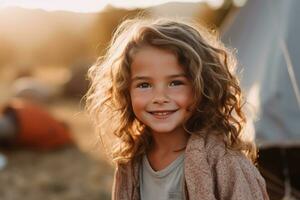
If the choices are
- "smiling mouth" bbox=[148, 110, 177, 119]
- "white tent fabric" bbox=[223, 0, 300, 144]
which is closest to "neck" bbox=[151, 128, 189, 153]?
"smiling mouth" bbox=[148, 110, 177, 119]

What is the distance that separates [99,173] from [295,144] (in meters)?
3.14

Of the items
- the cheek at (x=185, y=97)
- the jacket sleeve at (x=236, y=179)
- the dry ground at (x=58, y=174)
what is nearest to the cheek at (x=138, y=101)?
the cheek at (x=185, y=97)

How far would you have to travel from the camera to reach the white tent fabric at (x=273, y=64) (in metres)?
3.67

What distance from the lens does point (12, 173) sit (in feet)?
21.1

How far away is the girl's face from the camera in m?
2.14

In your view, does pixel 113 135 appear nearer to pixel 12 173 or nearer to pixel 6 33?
pixel 12 173

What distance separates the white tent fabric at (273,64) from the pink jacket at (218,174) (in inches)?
61.9

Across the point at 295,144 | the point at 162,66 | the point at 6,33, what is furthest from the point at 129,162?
the point at 6,33

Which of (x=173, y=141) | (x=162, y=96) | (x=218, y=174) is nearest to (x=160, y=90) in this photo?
(x=162, y=96)

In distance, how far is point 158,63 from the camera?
2141 millimetres

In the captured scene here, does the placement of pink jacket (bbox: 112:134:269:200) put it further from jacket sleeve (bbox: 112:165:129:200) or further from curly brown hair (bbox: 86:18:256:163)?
jacket sleeve (bbox: 112:165:129:200)

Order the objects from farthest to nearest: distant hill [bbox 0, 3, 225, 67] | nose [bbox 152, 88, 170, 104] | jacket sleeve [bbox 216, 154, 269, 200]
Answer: distant hill [bbox 0, 3, 225, 67]
nose [bbox 152, 88, 170, 104]
jacket sleeve [bbox 216, 154, 269, 200]

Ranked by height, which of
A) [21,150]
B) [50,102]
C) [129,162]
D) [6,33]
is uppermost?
[6,33]

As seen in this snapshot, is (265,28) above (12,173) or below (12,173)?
above
